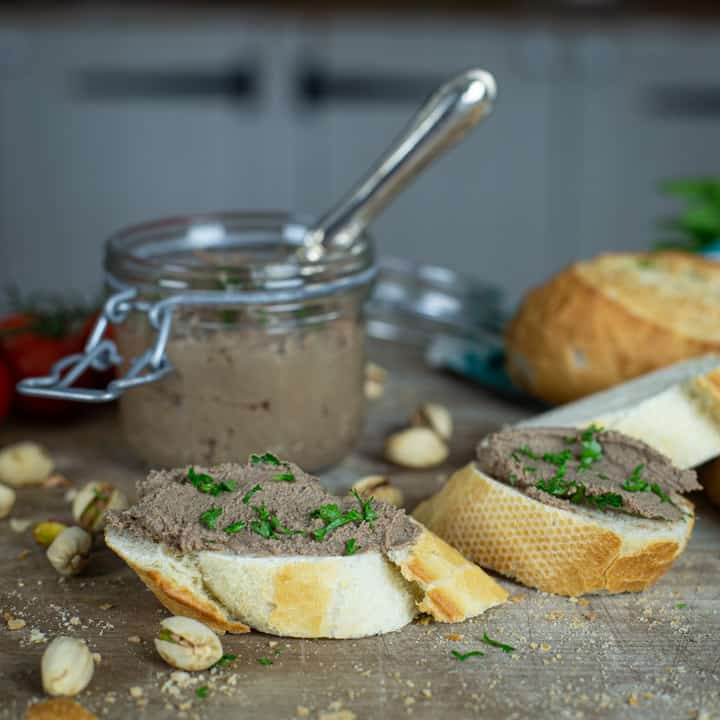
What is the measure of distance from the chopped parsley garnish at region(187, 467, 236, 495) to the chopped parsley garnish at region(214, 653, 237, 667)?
238 mm

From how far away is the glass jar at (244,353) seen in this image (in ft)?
5.95

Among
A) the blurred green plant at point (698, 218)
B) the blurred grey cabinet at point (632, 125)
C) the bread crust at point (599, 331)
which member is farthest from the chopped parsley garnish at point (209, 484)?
the blurred grey cabinet at point (632, 125)

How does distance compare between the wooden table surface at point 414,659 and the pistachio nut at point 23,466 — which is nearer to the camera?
the wooden table surface at point 414,659

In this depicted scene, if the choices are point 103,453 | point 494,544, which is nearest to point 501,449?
point 494,544

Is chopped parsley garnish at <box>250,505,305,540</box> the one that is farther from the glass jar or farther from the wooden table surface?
the glass jar

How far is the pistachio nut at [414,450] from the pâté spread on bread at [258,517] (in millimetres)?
484

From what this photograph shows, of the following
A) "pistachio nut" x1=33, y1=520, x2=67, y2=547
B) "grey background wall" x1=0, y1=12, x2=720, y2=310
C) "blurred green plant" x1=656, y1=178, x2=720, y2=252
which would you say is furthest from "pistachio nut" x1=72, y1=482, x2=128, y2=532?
"grey background wall" x1=0, y1=12, x2=720, y2=310

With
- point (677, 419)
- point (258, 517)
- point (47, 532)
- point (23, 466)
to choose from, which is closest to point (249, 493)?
point (258, 517)

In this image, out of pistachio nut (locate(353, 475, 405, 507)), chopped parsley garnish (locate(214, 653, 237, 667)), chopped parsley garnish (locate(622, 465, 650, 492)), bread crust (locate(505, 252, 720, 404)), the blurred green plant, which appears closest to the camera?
chopped parsley garnish (locate(214, 653, 237, 667))

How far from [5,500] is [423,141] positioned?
3.18ft

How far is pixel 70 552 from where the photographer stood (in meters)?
1.60

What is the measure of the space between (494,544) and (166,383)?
0.65 metres

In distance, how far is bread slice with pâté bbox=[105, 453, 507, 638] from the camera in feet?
4.66

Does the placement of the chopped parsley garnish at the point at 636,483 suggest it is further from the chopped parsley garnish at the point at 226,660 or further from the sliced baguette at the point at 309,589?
the chopped parsley garnish at the point at 226,660
